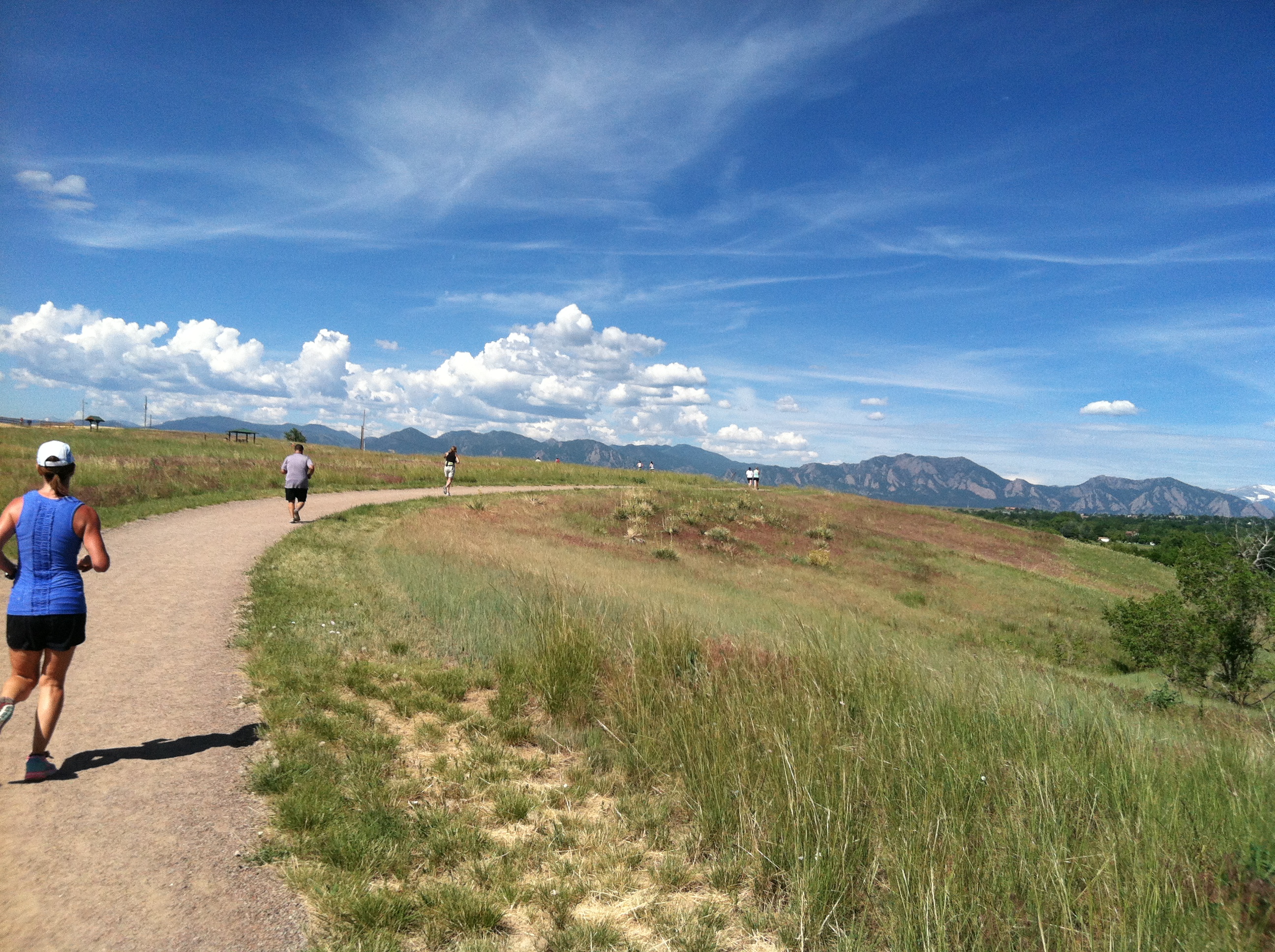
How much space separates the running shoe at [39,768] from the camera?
4.92 metres

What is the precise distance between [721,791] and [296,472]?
18135 millimetres

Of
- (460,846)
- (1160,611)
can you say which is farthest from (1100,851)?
(1160,611)

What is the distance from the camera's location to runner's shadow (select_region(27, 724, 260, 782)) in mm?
5199

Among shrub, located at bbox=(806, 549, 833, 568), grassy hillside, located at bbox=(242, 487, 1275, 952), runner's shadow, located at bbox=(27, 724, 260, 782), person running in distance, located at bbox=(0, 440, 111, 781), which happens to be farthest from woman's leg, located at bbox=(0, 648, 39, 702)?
shrub, located at bbox=(806, 549, 833, 568)

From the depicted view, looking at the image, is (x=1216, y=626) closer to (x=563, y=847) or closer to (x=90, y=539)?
(x=563, y=847)

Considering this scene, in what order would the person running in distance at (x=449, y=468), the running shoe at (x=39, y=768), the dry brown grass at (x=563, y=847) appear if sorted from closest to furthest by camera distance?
the dry brown grass at (x=563, y=847)
the running shoe at (x=39, y=768)
the person running in distance at (x=449, y=468)

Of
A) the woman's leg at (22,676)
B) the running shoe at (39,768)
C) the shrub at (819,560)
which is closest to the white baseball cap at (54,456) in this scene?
the woman's leg at (22,676)

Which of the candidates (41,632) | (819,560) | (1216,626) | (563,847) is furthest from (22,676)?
(819,560)

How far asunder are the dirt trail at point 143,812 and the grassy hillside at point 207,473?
12007 mm

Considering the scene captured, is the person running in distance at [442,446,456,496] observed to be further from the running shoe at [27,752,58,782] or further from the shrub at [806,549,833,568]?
the running shoe at [27,752,58,782]

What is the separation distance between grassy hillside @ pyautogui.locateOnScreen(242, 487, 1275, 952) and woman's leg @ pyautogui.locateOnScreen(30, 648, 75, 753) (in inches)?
61.9

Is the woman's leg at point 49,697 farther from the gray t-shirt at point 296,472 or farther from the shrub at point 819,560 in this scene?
the shrub at point 819,560

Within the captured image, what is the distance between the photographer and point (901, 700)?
6.07 m

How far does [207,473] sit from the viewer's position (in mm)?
→ 28578
